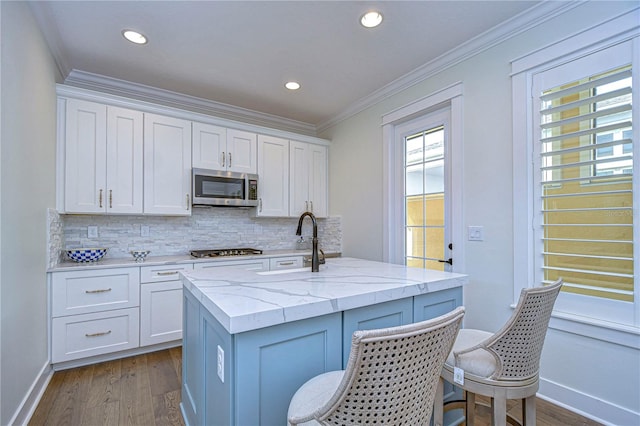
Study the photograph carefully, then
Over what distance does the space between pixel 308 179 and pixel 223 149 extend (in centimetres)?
118

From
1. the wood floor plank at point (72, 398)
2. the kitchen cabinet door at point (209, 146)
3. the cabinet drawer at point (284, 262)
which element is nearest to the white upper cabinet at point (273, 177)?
the kitchen cabinet door at point (209, 146)

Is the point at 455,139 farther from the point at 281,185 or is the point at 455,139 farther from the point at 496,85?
the point at 281,185

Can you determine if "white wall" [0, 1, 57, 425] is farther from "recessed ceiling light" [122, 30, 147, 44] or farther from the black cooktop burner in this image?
the black cooktop burner

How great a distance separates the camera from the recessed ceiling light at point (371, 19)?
2104 mm

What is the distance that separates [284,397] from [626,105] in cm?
237

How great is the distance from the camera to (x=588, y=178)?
1861 mm

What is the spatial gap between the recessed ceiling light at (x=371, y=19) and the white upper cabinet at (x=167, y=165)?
2063 mm

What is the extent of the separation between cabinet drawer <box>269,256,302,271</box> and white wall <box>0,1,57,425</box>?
77.3 inches

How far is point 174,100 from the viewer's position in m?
3.42

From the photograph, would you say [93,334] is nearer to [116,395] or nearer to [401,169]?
[116,395]

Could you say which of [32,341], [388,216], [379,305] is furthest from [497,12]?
[32,341]

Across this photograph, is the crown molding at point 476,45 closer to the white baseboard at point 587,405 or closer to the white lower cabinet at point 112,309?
the white baseboard at point 587,405

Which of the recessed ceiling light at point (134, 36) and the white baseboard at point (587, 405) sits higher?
the recessed ceiling light at point (134, 36)

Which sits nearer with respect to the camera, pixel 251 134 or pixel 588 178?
pixel 588 178
